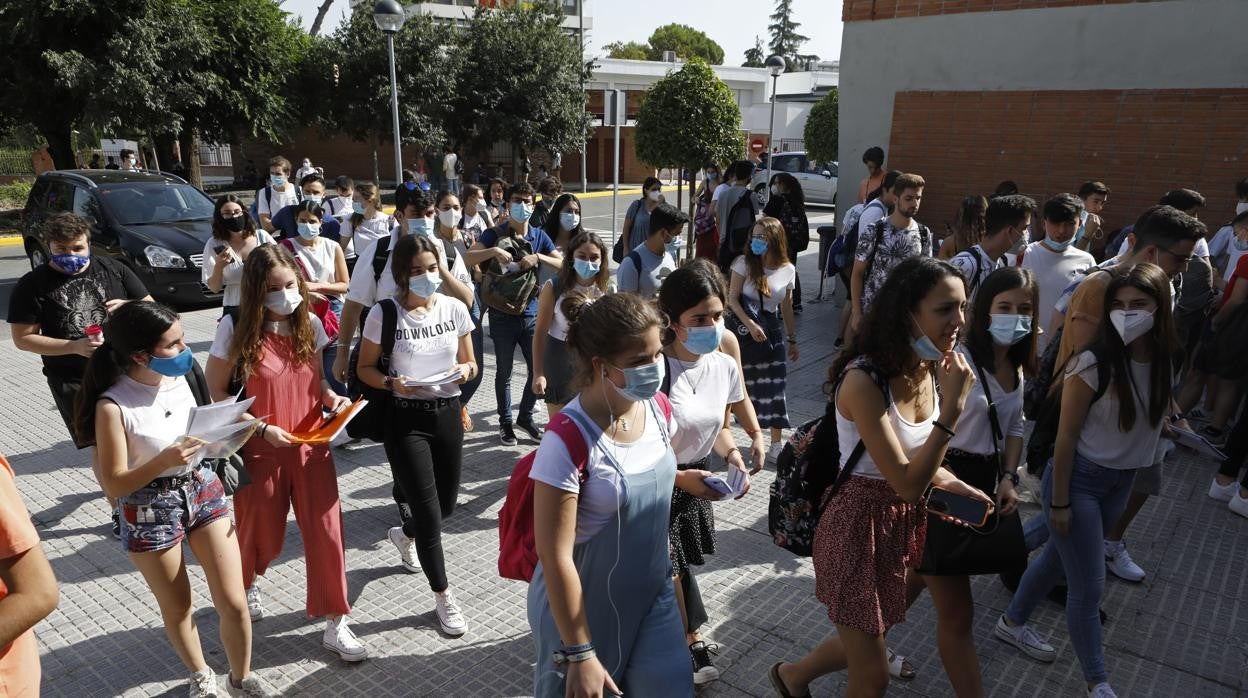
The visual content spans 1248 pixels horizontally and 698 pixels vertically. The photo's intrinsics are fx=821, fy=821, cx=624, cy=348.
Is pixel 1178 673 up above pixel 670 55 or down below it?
below

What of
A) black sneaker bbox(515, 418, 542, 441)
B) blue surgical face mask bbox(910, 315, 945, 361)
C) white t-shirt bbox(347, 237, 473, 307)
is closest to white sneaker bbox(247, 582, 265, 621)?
white t-shirt bbox(347, 237, 473, 307)

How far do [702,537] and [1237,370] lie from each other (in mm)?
4670

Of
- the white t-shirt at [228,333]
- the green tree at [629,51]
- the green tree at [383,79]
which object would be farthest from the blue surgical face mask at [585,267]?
the green tree at [629,51]

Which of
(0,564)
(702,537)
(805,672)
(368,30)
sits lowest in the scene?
(805,672)

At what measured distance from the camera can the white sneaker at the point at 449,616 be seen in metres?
3.67

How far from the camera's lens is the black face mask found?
5.38 meters

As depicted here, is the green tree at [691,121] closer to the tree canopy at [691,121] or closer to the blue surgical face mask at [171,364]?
the tree canopy at [691,121]

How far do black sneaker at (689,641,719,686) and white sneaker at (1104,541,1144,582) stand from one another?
2268mm

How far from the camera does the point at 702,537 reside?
3168 mm

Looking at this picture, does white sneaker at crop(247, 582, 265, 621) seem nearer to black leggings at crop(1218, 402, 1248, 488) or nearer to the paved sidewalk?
the paved sidewalk

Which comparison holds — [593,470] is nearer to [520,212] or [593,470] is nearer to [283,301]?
[283,301]

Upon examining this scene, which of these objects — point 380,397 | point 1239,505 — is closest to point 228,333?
point 380,397

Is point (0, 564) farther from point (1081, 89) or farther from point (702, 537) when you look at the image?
point (1081, 89)

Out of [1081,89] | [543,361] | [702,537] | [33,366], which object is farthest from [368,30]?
[702,537]
